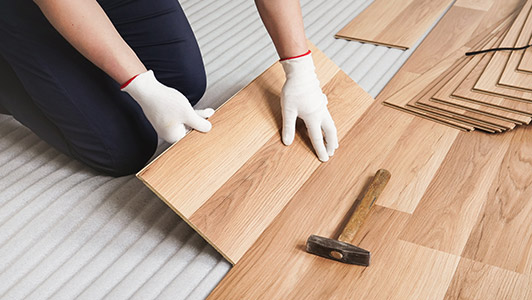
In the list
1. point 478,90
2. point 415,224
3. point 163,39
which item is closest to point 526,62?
point 478,90

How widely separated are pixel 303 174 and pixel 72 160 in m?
0.92

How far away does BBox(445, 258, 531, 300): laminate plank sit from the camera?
3.53 feet

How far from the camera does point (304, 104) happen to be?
4.63ft

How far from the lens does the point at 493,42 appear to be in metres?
2.00

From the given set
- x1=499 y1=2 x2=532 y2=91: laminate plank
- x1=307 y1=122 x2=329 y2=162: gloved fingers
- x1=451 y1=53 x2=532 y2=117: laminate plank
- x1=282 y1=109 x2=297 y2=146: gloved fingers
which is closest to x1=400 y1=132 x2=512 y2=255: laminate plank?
x1=451 y1=53 x2=532 y2=117: laminate plank

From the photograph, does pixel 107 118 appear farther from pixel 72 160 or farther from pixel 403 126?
pixel 403 126

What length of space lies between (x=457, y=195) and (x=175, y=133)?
2.90ft

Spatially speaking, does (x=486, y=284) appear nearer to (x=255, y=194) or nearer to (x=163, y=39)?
(x=255, y=194)

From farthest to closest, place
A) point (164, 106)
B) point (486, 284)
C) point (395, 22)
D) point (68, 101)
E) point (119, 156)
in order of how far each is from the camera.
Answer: point (395, 22) → point (119, 156) → point (68, 101) → point (164, 106) → point (486, 284)

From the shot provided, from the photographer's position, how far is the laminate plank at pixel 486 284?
108cm

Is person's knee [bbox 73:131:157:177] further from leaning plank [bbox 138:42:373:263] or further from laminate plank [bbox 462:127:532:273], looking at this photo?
laminate plank [bbox 462:127:532:273]

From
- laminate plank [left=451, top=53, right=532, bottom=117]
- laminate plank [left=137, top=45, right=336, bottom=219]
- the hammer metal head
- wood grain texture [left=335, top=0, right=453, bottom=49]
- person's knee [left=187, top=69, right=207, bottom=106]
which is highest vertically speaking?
laminate plank [left=137, top=45, right=336, bottom=219]

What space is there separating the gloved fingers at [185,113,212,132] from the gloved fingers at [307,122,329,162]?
0.33 m

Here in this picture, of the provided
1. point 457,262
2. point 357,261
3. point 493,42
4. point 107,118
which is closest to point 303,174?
point 357,261
